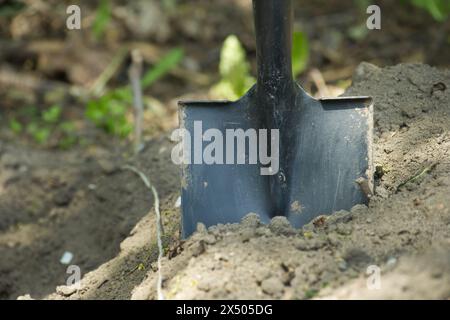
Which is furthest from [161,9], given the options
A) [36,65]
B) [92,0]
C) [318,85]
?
[318,85]

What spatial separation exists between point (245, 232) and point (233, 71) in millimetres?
2078

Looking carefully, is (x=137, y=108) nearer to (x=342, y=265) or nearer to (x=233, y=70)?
(x=233, y=70)

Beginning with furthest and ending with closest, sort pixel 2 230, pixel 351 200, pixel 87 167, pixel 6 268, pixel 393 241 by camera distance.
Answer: pixel 87 167 < pixel 2 230 < pixel 6 268 < pixel 351 200 < pixel 393 241

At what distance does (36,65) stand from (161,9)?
43.2 inches

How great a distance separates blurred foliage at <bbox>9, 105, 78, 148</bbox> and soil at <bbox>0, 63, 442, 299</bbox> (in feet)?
1.47

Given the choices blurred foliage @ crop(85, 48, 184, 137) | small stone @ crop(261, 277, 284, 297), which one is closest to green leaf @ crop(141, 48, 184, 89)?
blurred foliage @ crop(85, 48, 184, 137)

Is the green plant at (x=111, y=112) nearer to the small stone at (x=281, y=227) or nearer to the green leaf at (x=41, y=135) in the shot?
the green leaf at (x=41, y=135)

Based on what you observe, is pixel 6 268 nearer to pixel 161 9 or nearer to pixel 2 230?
pixel 2 230

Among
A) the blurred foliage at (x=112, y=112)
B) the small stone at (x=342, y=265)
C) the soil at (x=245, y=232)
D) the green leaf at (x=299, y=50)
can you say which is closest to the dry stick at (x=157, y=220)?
the soil at (x=245, y=232)

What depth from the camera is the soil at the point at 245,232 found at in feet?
5.74

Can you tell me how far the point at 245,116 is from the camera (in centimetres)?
238

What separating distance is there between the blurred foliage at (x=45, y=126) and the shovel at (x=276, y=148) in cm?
189

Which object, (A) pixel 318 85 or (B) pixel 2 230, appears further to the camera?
(A) pixel 318 85

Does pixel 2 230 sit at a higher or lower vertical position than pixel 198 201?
lower
